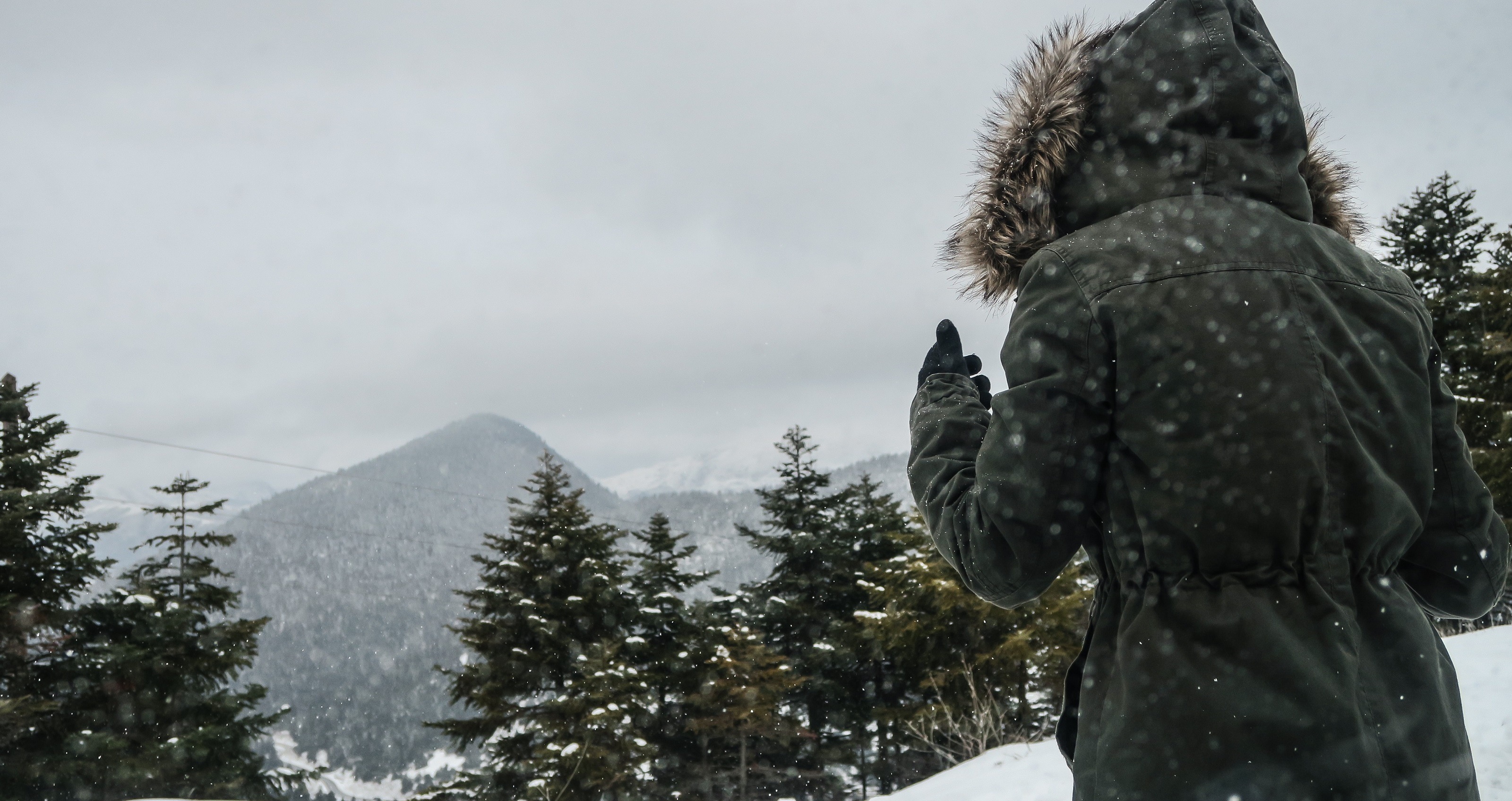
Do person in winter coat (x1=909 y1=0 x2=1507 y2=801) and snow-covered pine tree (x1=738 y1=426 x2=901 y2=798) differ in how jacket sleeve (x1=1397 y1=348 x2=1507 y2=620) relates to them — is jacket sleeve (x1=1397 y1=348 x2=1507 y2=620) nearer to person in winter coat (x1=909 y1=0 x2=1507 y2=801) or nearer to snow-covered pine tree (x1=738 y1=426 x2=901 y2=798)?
person in winter coat (x1=909 y1=0 x2=1507 y2=801)

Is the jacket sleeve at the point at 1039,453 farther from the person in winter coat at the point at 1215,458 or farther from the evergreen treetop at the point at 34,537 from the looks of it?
the evergreen treetop at the point at 34,537

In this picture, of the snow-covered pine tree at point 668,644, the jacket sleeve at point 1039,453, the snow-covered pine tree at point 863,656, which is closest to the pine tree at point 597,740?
the snow-covered pine tree at point 668,644

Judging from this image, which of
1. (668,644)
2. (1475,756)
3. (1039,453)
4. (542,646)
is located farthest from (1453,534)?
(668,644)

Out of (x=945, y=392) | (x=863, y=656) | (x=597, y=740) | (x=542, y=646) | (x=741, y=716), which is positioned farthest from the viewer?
(x=863, y=656)

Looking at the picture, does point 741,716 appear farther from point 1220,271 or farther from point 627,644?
point 1220,271

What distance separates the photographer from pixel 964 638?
A: 1862 cm

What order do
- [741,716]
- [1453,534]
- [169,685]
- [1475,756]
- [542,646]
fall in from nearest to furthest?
[1453,534], [1475,756], [169,685], [741,716], [542,646]

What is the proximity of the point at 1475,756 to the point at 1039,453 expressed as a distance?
4.55 m

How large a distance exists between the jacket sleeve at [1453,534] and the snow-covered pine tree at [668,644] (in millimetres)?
19125

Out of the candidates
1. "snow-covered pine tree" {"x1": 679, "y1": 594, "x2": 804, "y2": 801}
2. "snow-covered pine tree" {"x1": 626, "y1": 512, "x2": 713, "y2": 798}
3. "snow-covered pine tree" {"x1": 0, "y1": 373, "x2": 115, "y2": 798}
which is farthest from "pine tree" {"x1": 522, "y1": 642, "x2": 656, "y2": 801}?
"snow-covered pine tree" {"x1": 0, "y1": 373, "x2": 115, "y2": 798}

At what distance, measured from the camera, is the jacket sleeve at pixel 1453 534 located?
3.82 feet

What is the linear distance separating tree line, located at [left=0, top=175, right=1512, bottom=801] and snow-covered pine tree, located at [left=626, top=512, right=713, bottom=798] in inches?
2.4

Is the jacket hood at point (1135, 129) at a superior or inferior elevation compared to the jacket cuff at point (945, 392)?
superior

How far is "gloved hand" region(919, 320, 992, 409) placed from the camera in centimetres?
141
